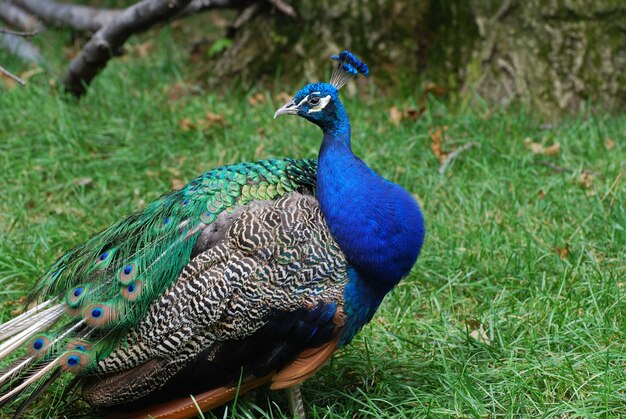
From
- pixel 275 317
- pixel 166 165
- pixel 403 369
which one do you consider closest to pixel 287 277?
pixel 275 317

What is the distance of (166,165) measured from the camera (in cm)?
535

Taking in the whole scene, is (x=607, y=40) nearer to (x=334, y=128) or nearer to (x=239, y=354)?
(x=334, y=128)

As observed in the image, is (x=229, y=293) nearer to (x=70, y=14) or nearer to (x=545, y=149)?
(x=545, y=149)

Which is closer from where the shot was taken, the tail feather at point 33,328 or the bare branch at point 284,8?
the tail feather at point 33,328

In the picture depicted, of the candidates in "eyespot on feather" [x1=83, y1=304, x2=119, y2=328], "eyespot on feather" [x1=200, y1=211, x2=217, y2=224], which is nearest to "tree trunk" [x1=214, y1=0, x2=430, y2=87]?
"eyespot on feather" [x1=200, y1=211, x2=217, y2=224]

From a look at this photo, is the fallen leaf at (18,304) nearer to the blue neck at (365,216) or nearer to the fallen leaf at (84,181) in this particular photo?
the fallen leaf at (84,181)

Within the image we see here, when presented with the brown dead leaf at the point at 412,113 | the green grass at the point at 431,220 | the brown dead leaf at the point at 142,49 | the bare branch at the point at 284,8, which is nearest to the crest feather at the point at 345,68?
the green grass at the point at 431,220

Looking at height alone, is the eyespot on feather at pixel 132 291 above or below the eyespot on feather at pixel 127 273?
below

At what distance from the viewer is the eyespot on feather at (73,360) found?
3.12 m

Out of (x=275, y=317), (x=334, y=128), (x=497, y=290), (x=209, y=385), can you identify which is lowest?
(x=497, y=290)

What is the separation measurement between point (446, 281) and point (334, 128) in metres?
1.29

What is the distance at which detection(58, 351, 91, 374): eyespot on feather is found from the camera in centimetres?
312

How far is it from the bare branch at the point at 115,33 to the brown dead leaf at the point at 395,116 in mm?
1560

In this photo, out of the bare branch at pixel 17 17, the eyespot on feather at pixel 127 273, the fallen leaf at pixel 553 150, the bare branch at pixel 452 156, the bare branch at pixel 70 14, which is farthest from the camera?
the bare branch at pixel 17 17
